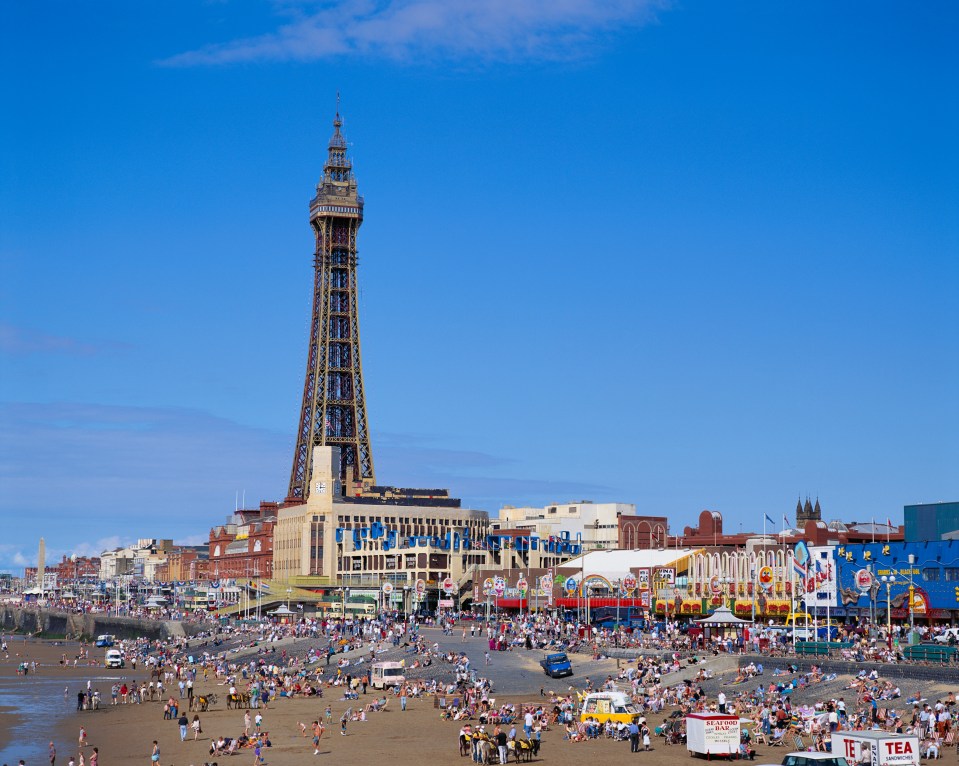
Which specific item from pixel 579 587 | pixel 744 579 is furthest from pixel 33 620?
pixel 744 579

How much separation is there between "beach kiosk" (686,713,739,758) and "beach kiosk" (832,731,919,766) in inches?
208

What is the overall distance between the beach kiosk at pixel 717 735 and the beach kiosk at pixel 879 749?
5276mm

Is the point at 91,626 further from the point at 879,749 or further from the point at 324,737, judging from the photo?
the point at 879,749

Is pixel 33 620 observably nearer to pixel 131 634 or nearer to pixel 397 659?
pixel 131 634

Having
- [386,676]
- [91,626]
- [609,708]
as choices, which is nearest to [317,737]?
[609,708]

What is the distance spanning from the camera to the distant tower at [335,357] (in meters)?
172

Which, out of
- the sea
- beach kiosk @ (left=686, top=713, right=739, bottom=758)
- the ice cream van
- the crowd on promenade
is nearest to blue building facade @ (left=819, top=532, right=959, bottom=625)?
the crowd on promenade

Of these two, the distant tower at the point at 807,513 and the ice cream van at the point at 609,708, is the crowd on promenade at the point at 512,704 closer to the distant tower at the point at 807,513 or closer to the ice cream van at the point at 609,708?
the ice cream van at the point at 609,708

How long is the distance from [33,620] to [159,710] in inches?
5392

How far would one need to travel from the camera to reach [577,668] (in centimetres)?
6494

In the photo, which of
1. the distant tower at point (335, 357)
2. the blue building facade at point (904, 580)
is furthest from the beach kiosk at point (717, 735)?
the distant tower at point (335, 357)

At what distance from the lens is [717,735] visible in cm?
4025

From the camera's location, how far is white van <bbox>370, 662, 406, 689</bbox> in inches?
2474

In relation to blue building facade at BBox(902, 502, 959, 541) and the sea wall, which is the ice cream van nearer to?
blue building facade at BBox(902, 502, 959, 541)
